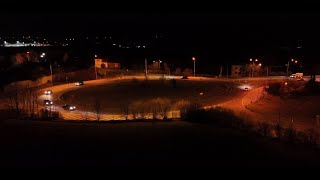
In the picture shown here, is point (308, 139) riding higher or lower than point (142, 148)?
lower

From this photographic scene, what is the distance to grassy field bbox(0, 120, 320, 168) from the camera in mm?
5418

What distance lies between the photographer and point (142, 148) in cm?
671

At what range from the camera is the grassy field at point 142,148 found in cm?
542

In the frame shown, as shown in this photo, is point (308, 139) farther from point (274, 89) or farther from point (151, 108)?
point (274, 89)

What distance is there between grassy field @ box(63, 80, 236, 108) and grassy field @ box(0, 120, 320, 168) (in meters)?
12.4

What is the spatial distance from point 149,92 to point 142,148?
19487 millimetres

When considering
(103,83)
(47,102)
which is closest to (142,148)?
(47,102)

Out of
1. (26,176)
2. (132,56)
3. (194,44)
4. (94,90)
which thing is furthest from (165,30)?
(26,176)

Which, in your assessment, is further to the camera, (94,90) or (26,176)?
(94,90)

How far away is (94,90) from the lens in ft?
88.1

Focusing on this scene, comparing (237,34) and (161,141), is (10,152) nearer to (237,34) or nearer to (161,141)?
(161,141)

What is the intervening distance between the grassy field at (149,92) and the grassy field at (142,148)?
12.4 metres

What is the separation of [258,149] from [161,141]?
1908 millimetres

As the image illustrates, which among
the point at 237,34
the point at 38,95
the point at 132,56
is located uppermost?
the point at 237,34
